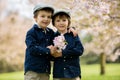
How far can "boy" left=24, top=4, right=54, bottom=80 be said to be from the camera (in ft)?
17.8

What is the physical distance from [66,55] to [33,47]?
45 cm

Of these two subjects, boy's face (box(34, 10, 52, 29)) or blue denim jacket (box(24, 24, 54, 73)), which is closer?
blue denim jacket (box(24, 24, 54, 73))

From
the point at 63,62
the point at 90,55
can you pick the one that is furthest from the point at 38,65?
the point at 90,55

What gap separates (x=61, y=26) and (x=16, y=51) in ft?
92.7

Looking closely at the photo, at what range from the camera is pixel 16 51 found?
33531 millimetres

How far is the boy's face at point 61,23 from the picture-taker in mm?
5523

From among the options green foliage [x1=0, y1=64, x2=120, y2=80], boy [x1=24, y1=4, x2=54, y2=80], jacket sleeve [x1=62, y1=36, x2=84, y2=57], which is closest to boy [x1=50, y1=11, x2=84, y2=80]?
jacket sleeve [x1=62, y1=36, x2=84, y2=57]

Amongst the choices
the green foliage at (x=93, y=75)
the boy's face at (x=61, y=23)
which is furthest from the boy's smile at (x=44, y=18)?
the green foliage at (x=93, y=75)

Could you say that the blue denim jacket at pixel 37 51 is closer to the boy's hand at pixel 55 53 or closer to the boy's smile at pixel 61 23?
the boy's hand at pixel 55 53

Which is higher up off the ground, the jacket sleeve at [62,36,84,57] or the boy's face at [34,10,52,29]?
the boy's face at [34,10,52,29]

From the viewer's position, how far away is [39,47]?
5418 mm

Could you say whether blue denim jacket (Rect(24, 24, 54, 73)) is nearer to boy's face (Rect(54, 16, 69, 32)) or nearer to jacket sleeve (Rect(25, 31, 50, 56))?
jacket sleeve (Rect(25, 31, 50, 56))

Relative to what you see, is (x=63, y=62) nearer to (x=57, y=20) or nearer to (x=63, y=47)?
(x=63, y=47)

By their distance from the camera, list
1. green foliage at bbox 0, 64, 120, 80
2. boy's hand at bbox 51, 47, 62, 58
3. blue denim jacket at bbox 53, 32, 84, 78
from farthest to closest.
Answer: green foliage at bbox 0, 64, 120, 80
blue denim jacket at bbox 53, 32, 84, 78
boy's hand at bbox 51, 47, 62, 58
